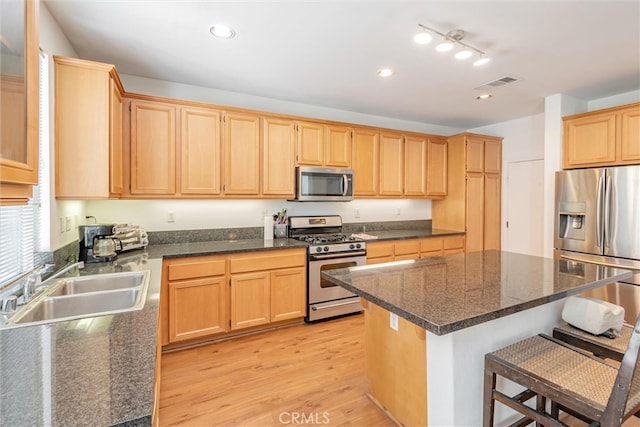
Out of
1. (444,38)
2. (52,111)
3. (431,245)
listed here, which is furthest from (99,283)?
(431,245)

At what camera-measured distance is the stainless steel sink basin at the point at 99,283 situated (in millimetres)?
1817

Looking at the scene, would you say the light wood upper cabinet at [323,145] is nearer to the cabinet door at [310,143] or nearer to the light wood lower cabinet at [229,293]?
the cabinet door at [310,143]

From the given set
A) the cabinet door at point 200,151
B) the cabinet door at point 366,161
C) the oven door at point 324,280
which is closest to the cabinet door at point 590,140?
the cabinet door at point 366,161

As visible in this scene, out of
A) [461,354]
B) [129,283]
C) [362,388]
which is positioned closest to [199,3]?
[129,283]

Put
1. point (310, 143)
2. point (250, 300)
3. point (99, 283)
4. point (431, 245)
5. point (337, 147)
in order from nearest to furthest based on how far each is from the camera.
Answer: point (99, 283) → point (250, 300) → point (310, 143) → point (337, 147) → point (431, 245)

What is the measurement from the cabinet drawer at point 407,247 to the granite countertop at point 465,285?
1.59 meters

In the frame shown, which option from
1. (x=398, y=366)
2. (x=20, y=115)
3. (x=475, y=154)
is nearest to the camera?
(x=20, y=115)

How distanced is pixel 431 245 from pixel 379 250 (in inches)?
35.7

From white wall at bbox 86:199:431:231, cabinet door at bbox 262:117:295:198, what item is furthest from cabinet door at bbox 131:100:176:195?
cabinet door at bbox 262:117:295:198

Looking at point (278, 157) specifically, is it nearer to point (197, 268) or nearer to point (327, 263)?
point (327, 263)

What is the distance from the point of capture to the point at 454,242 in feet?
14.4

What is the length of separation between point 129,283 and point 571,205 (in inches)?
168

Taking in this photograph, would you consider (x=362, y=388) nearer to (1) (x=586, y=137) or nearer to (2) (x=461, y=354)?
(2) (x=461, y=354)

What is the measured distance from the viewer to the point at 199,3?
1930mm
